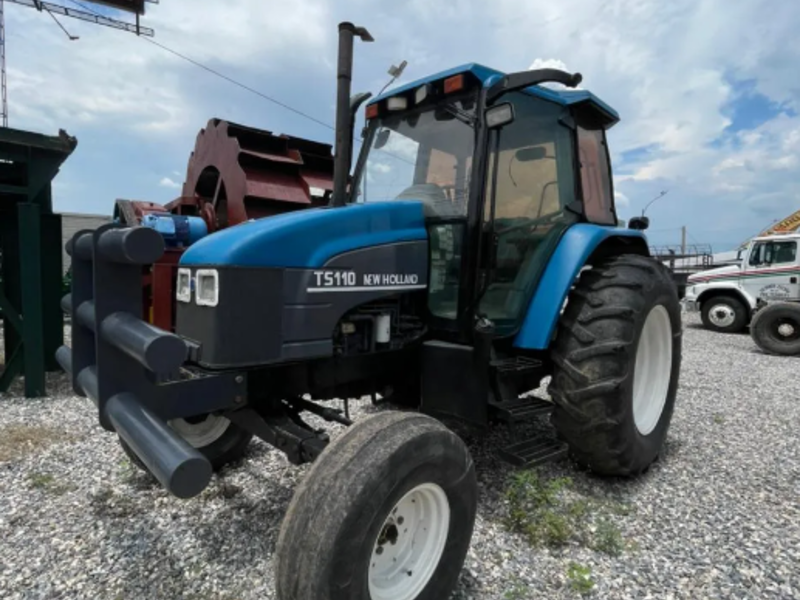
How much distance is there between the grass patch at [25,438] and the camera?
3.45 m

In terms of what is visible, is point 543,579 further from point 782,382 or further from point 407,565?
point 782,382

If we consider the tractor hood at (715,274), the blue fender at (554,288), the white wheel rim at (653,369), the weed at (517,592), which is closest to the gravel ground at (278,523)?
the weed at (517,592)

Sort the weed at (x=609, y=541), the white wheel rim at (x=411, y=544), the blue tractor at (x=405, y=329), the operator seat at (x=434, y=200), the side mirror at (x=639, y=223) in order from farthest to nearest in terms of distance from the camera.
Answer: the side mirror at (x=639, y=223)
the operator seat at (x=434, y=200)
the weed at (x=609, y=541)
the white wheel rim at (x=411, y=544)
the blue tractor at (x=405, y=329)

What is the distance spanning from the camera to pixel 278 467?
3203mm

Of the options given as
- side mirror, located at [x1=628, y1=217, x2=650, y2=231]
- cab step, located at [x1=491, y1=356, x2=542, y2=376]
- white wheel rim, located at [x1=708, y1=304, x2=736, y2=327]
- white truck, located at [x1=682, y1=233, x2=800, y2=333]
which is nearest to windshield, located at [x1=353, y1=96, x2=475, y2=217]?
cab step, located at [x1=491, y1=356, x2=542, y2=376]

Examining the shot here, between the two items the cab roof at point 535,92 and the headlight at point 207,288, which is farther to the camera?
the cab roof at point 535,92

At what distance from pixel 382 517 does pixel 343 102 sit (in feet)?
6.76

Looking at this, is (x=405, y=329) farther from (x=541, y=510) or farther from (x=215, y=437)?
(x=215, y=437)

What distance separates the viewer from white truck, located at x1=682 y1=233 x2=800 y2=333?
10.0 meters

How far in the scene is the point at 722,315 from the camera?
1076 centimetres

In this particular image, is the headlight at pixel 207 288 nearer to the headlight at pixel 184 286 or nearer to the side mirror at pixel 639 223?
the headlight at pixel 184 286

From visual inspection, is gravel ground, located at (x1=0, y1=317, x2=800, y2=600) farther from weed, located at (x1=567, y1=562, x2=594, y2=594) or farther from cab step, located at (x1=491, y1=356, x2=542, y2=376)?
cab step, located at (x1=491, y1=356, x2=542, y2=376)

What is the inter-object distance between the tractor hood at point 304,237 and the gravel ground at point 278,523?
4.21 ft

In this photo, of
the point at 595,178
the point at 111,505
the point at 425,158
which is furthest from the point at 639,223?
the point at 111,505
